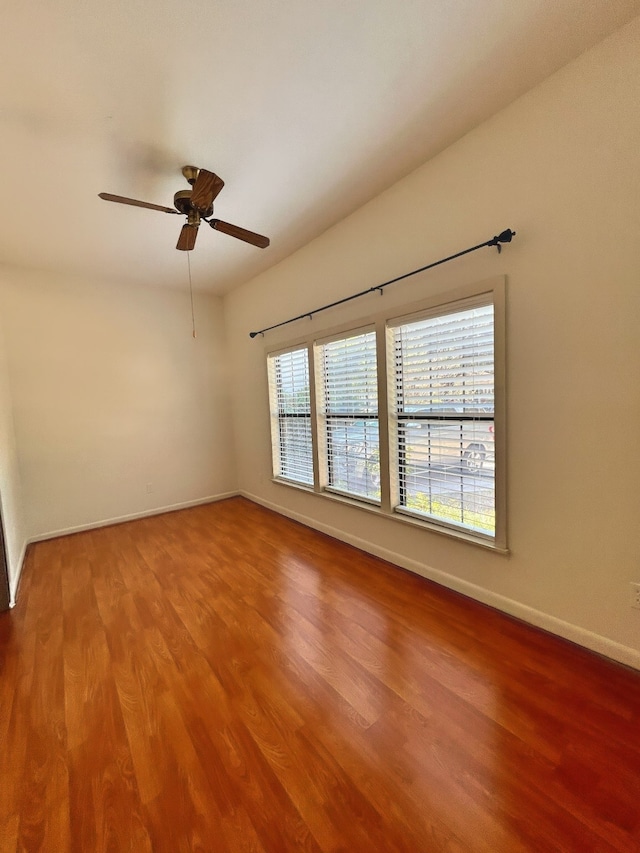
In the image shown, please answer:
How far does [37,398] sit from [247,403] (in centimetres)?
225

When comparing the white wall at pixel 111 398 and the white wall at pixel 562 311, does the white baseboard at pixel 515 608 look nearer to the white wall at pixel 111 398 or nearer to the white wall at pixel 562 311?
the white wall at pixel 562 311

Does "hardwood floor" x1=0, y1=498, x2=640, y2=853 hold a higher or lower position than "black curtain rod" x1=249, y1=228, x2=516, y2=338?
lower

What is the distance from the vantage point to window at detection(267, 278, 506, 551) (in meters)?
2.05

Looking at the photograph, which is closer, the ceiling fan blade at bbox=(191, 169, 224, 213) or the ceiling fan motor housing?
the ceiling fan blade at bbox=(191, 169, 224, 213)

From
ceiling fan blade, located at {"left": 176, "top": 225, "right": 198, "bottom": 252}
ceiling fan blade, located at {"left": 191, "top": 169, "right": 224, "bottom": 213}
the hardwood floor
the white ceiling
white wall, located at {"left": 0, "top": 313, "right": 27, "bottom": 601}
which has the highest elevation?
the white ceiling

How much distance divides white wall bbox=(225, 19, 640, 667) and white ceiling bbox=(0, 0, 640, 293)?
0.23m

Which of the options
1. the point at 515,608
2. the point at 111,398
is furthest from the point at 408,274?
the point at 111,398

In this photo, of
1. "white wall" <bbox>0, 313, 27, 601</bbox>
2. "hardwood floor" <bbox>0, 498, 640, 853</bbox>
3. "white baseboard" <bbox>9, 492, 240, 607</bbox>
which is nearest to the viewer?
"hardwood floor" <bbox>0, 498, 640, 853</bbox>

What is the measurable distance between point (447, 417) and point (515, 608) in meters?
1.22

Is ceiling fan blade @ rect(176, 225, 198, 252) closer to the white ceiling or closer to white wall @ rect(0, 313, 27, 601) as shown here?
the white ceiling

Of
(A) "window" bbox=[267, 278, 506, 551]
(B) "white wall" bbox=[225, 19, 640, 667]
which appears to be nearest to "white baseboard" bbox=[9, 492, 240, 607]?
(A) "window" bbox=[267, 278, 506, 551]

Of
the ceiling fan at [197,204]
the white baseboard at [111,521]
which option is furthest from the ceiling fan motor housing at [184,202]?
the white baseboard at [111,521]

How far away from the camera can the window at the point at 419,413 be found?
2053 millimetres

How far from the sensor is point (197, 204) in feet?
6.94
